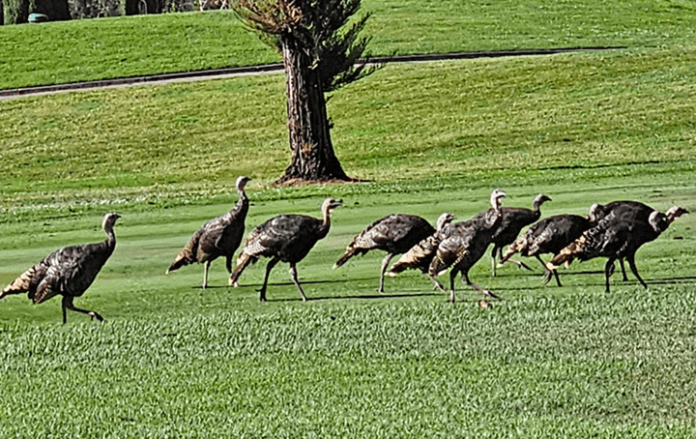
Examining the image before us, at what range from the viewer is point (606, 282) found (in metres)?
11.2

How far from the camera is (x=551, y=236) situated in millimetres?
11266

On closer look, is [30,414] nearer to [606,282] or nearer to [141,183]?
[606,282]

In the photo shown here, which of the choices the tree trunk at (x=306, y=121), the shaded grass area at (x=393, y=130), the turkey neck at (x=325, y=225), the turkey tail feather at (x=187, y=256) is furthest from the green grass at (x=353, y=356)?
the tree trunk at (x=306, y=121)

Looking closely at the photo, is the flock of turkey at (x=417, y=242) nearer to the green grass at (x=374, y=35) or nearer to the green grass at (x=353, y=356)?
the green grass at (x=353, y=356)

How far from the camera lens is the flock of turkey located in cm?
1000

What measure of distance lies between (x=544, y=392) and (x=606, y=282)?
3.16 m

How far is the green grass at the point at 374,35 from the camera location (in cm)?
4597

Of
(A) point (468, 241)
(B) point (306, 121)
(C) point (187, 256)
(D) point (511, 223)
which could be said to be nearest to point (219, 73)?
(B) point (306, 121)

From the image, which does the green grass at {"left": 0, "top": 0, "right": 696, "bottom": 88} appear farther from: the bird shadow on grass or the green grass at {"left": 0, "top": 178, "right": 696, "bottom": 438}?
the bird shadow on grass

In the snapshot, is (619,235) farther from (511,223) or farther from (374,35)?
(374,35)

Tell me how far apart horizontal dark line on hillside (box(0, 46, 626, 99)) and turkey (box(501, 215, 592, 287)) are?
31356 mm

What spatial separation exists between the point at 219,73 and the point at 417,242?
33.5 meters

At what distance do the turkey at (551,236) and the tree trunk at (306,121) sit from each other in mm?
14389

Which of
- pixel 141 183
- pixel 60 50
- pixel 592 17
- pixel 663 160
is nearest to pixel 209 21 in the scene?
pixel 60 50
